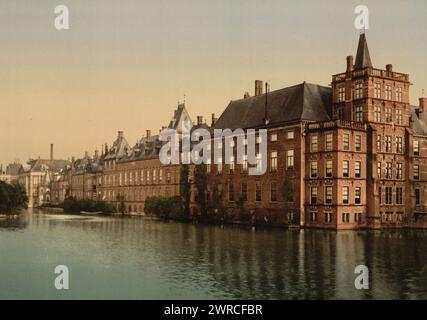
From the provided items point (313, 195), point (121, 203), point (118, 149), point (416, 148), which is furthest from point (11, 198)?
point (416, 148)

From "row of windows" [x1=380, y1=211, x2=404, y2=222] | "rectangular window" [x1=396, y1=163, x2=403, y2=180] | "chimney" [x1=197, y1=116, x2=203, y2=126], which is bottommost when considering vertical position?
"row of windows" [x1=380, y1=211, x2=404, y2=222]

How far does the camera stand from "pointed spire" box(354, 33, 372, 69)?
5170cm

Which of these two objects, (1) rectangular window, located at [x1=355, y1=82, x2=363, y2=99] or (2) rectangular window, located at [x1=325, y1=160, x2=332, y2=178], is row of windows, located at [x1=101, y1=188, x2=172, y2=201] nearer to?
(2) rectangular window, located at [x1=325, y1=160, x2=332, y2=178]

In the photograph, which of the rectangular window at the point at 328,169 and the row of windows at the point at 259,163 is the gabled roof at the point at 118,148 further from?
the rectangular window at the point at 328,169

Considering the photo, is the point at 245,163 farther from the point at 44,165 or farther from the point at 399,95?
the point at 44,165

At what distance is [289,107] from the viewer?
55.8m

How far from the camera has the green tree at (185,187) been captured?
68.4 meters

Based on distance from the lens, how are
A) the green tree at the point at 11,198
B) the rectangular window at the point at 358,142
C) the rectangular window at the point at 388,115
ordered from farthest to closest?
the green tree at the point at 11,198 < the rectangular window at the point at 388,115 < the rectangular window at the point at 358,142

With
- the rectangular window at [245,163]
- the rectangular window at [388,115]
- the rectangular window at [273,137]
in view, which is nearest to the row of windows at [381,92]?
the rectangular window at [388,115]

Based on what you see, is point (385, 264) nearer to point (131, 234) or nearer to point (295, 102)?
point (131, 234)

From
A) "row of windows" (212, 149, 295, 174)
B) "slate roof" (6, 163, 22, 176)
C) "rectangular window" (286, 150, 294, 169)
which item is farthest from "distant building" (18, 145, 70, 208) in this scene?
"rectangular window" (286, 150, 294, 169)
